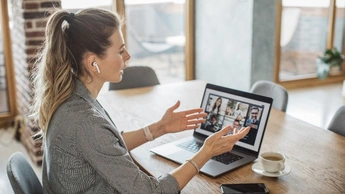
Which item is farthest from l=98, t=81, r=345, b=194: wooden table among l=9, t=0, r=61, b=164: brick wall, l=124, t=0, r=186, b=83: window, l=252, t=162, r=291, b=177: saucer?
l=124, t=0, r=186, b=83: window

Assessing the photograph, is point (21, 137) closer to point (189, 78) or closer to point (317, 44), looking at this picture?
point (189, 78)

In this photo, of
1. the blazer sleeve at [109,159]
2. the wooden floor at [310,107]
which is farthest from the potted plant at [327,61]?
the blazer sleeve at [109,159]

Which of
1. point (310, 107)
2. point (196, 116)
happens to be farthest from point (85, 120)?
point (310, 107)

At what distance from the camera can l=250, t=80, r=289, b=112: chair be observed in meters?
2.41

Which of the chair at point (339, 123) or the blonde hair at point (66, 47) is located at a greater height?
the blonde hair at point (66, 47)

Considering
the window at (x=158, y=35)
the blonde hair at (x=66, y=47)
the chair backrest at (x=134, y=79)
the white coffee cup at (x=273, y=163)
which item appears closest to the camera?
the blonde hair at (x=66, y=47)

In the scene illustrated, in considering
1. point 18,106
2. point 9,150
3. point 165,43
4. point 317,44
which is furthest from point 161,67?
point 317,44

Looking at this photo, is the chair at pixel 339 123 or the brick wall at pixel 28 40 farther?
the brick wall at pixel 28 40

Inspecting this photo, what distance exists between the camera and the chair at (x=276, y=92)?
2.41 meters

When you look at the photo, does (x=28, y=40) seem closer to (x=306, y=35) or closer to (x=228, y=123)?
(x=228, y=123)

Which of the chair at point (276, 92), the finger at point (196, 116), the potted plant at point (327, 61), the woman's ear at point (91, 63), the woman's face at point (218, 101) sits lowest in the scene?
the potted plant at point (327, 61)

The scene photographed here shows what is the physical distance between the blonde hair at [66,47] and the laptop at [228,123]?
522 millimetres

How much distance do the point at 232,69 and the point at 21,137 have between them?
2.16m

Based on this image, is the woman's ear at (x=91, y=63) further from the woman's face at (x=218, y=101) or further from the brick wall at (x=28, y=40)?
the brick wall at (x=28, y=40)
